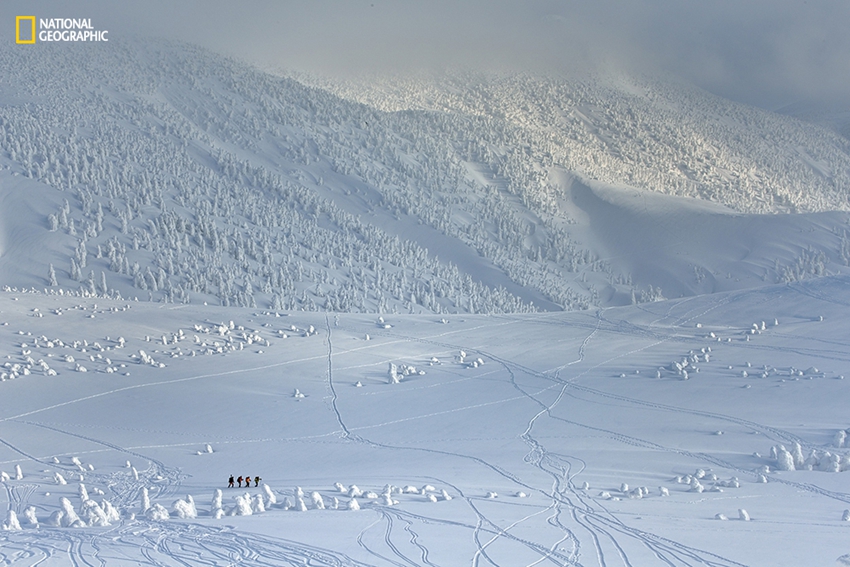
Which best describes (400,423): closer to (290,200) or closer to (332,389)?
(332,389)

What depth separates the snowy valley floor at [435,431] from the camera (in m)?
13.9

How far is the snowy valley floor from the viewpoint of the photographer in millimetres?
13867

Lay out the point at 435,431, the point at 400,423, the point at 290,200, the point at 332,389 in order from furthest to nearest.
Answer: the point at 290,200 → the point at 332,389 → the point at 400,423 → the point at 435,431

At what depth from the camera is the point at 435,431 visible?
26.0 meters

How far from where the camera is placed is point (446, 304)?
107 metres

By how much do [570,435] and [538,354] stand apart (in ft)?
34.7

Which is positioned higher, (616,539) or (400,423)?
(616,539)

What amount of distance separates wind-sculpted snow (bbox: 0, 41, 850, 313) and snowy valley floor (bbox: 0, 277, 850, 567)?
150 ft

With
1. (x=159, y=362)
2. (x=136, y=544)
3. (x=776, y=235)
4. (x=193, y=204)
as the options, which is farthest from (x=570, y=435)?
(x=776, y=235)

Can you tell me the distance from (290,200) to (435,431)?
110 meters

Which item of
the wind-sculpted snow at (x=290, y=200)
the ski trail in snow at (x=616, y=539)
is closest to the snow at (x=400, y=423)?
the ski trail in snow at (x=616, y=539)

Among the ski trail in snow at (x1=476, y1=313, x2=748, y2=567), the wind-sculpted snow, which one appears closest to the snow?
the ski trail in snow at (x1=476, y1=313, x2=748, y2=567)

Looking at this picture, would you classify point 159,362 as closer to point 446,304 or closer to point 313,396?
point 313,396

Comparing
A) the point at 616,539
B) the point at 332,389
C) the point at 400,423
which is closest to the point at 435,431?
the point at 400,423
